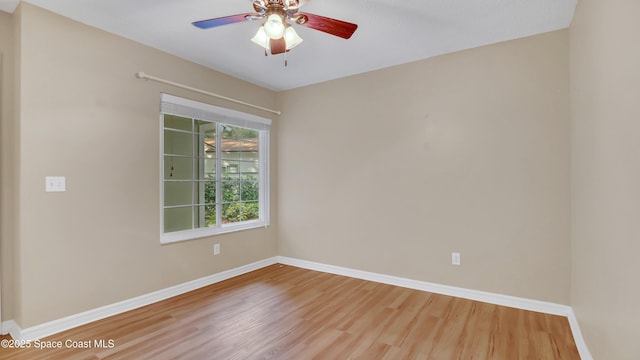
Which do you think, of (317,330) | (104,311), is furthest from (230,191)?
(317,330)

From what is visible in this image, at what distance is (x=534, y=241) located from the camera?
9.11ft

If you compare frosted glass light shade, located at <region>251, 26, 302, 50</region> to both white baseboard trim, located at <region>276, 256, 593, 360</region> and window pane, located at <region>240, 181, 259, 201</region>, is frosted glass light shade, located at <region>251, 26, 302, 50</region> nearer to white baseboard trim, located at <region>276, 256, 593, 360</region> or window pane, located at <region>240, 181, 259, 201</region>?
window pane, located at <region>240, 181, 259, 201</region>

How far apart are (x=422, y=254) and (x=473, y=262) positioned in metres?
0.51

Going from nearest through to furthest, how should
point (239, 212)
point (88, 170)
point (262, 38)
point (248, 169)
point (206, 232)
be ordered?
point (262, 38) < point (88, 170) < point (206, 232) < point (239, 212) < point (248, 169)

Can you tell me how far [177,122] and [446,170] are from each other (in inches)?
118

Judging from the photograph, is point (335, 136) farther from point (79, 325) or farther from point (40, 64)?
point (79, 325)

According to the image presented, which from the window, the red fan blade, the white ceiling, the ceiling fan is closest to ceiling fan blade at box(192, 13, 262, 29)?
the ceiling fan

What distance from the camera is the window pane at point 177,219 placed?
3.31 meters

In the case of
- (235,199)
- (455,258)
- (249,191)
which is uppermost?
(249,191)

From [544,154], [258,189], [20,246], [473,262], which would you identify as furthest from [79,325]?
[544,154]

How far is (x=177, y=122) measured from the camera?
11.2ft

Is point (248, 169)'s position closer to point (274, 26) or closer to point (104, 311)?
point (104, 311)

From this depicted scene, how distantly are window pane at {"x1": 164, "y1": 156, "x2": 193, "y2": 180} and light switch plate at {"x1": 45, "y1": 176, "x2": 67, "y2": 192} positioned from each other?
93 centimetres

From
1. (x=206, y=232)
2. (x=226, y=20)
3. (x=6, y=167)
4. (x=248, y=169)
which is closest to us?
(x=226, y=20)
